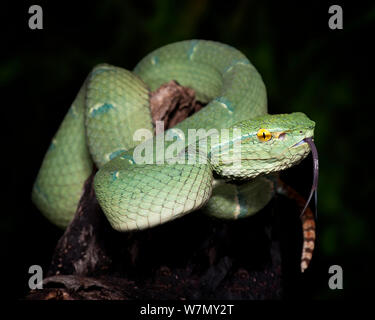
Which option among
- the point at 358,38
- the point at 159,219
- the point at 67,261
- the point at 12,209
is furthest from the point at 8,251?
the point at 358,38

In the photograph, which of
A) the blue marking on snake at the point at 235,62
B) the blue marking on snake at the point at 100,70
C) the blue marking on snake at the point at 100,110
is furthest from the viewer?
the blue marking on snake at the point at 235,62

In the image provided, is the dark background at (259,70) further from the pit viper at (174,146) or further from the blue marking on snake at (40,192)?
the pit viper at (174,146)

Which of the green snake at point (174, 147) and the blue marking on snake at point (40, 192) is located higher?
the green snake at point (174, 147)

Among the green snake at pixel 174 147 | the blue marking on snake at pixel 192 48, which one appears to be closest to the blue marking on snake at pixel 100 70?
the green snake at pixel 174 147

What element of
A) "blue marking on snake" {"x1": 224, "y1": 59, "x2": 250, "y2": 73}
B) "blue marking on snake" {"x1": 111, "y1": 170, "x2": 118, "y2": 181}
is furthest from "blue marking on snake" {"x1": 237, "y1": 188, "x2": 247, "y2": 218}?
"blue marking on snake" {"x1": 224, "y1": 59, "x2": 250, "y2": 73}

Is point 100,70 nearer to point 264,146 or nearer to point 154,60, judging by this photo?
point 154,60

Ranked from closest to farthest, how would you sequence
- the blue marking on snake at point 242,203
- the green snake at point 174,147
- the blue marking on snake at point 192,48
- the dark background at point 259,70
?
1. the green snake at point 174,147
2. the blue marking on snake at point 242,203
3. the blue marking on snake at point 192,48
4. the dark background at point 259,70

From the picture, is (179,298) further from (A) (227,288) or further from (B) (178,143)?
(B) (178,143)

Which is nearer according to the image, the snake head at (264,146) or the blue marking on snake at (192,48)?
the snake head at (264,146)
